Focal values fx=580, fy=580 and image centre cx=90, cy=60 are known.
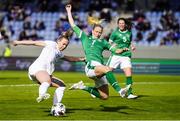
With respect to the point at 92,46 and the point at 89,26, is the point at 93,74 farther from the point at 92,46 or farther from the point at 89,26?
the point at 89,26

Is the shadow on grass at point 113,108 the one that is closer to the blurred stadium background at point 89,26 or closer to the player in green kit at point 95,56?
the player in green kit at point 95,56

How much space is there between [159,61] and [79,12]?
10311 mm

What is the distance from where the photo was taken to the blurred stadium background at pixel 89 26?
36469 millimetres

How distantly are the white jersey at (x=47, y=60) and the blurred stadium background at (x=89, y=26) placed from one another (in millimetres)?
20928

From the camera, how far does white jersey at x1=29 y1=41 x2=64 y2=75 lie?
44.0 ft

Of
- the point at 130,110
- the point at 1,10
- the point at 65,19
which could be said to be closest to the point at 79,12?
the point at 65,19

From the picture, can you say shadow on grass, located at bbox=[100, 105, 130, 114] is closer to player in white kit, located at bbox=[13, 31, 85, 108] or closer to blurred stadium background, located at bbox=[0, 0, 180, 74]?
player in white kit, located at bbox=[13, 31, 85, 108]

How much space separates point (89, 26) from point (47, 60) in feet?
85.3

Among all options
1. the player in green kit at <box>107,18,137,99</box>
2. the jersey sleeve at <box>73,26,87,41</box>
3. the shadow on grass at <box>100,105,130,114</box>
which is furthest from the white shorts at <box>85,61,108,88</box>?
the player in green kit at <box>107,18,137,99</box>

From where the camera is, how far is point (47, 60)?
13484 mm

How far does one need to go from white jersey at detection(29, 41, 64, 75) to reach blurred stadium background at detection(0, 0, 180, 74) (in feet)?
68.7

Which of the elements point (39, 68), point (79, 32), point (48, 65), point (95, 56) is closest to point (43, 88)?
point (39, 68)

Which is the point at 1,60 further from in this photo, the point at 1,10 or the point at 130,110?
the point at 130,110

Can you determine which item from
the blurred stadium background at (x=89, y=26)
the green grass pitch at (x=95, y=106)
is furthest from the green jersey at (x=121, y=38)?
the blurred stadium background at (x=89, y=26)
